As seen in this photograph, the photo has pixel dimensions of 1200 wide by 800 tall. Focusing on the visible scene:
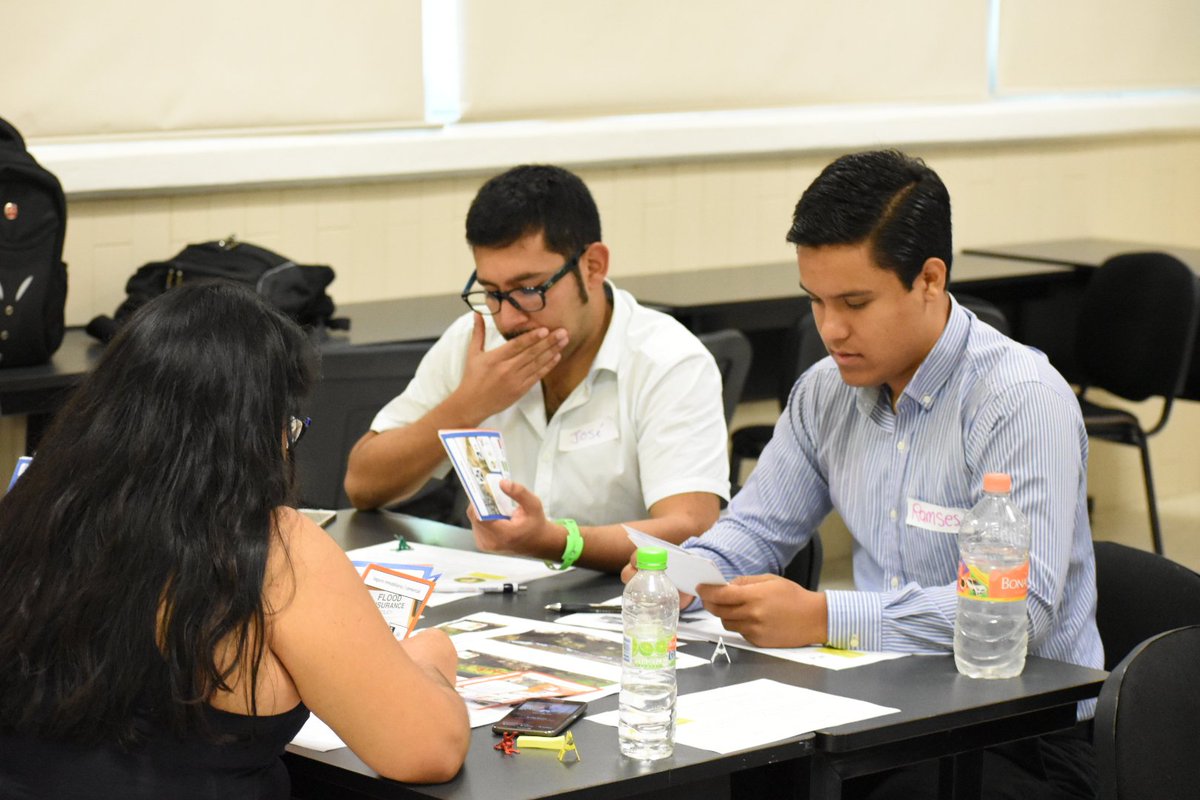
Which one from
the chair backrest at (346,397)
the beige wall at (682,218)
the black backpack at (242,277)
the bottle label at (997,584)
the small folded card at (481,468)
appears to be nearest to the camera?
the bottle label at (997,584)

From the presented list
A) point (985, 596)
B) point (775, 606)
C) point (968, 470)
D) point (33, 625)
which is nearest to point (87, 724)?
point (33, 625)

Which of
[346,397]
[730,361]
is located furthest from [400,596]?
[730,361]

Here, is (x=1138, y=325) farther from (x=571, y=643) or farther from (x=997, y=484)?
(x=571, y=643)

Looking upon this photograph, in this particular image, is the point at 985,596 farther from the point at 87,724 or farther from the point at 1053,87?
the point at 1053,87

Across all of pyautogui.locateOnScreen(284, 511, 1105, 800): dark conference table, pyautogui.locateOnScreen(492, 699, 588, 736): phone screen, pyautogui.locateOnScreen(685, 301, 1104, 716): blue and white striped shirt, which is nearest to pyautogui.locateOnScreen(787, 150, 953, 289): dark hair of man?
pyautogui.locateOnScreen(685, 301, 1104, 716): blue and white striped shirt

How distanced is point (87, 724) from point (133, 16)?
283 centimetres

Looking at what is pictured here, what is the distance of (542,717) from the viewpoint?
1826mm

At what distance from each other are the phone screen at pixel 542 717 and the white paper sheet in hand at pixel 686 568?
0.99 ft

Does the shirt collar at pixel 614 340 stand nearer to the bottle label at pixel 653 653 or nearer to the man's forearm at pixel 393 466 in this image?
the man's forearm at pixel 393 466

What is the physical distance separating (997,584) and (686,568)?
0.41 meters

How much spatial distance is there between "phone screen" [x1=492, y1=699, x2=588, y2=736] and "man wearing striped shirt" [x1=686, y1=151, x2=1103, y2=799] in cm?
37

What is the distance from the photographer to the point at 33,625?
1.57 meters

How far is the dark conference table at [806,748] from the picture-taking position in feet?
5.55

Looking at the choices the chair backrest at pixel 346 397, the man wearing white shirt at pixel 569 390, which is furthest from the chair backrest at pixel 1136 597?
the chair backrest at pixel 346 397
